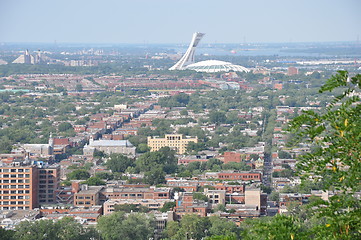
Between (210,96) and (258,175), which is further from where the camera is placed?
(210,96)

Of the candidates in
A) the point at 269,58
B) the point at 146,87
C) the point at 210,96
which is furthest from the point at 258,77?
the point at 269,58

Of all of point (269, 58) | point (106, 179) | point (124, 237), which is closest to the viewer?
point (124, 237)

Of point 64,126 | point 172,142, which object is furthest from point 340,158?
point 64,126

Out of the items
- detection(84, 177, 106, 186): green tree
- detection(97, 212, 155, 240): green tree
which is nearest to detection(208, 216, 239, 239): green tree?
detection(97, 212, 155, 240): green tree

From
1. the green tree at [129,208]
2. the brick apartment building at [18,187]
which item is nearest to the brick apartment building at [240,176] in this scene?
the green tree at [129,208]

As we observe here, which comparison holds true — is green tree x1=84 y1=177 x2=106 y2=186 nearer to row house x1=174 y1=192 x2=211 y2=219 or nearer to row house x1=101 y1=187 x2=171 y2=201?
row house x1=101 y1=187 x2=171 y2=201

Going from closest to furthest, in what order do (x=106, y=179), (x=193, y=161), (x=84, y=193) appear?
(x=84, y=193) < (x=106, y=179) < (x=193, y=161)

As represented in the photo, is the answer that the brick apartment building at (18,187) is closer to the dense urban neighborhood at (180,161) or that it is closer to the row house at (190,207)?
the dense urban neighborhood at (180,161)

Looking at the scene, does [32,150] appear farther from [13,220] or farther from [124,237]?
[124,237]
